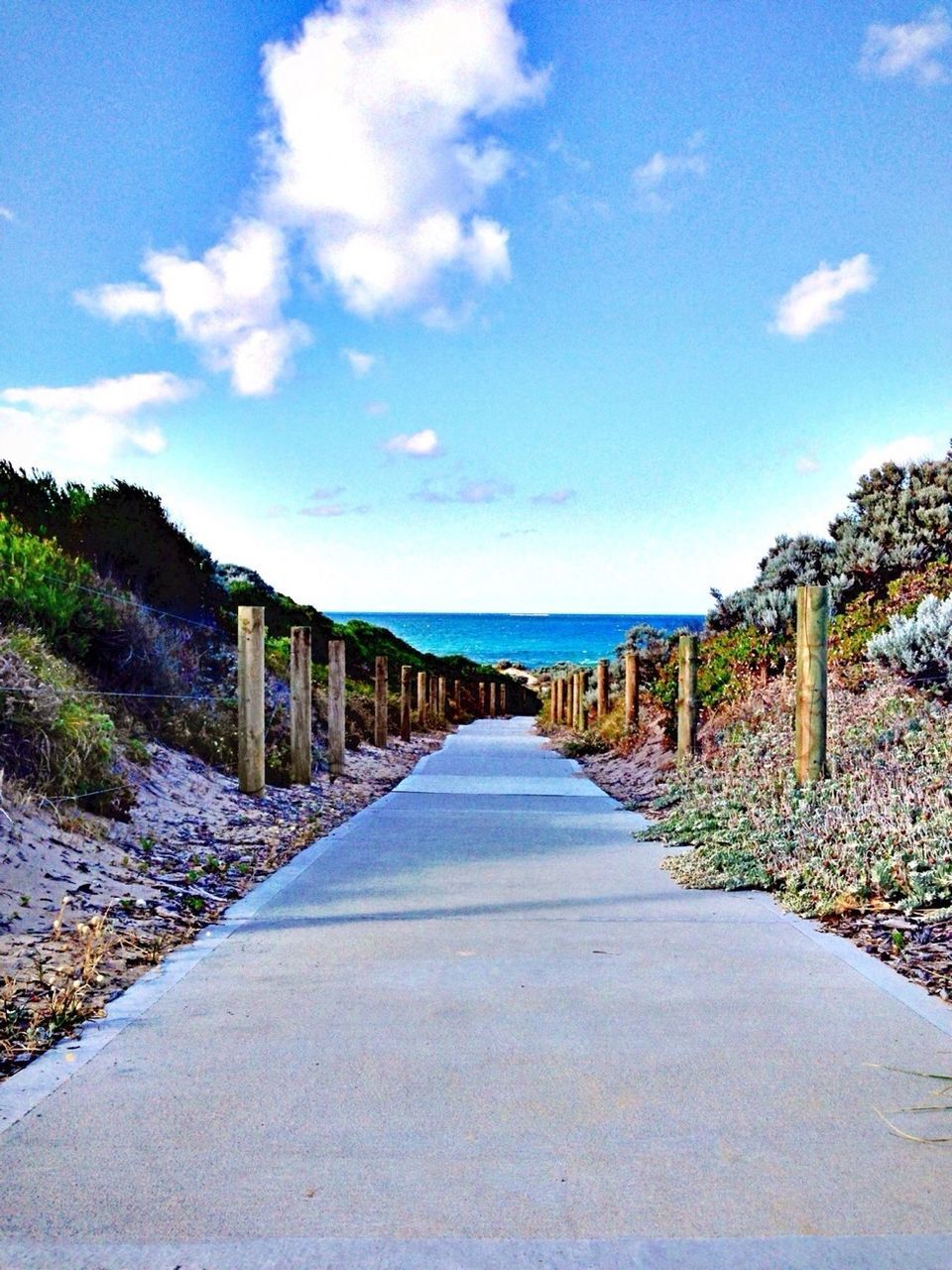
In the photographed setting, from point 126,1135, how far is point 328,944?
7.68 ft

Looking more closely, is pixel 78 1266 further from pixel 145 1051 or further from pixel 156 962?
pixel 156 962

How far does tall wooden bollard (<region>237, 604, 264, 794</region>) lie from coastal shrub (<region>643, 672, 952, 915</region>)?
13.4ft

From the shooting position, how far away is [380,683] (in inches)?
820

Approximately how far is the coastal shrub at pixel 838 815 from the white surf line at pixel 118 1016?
2.89 m

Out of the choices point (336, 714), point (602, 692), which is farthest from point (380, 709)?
point (602, 692)

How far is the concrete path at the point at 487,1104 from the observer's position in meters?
2.76

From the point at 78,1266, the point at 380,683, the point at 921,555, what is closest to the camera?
the point at 78,1266

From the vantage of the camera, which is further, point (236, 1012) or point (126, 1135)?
point (236, 1012)

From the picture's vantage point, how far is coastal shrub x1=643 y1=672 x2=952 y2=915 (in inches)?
257

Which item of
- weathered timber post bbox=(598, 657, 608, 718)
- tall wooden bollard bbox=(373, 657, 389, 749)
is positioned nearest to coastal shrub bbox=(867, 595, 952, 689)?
tall wooden bollard bbox=(373, 657, 389, 749)

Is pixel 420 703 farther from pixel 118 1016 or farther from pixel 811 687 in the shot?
pixel 118 1016

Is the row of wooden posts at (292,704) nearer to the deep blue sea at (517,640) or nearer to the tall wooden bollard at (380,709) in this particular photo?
the tall wooden bollard at (380,709)

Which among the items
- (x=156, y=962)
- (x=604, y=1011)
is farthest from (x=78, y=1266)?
(x=156, y=962)

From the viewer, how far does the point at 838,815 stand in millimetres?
7797
